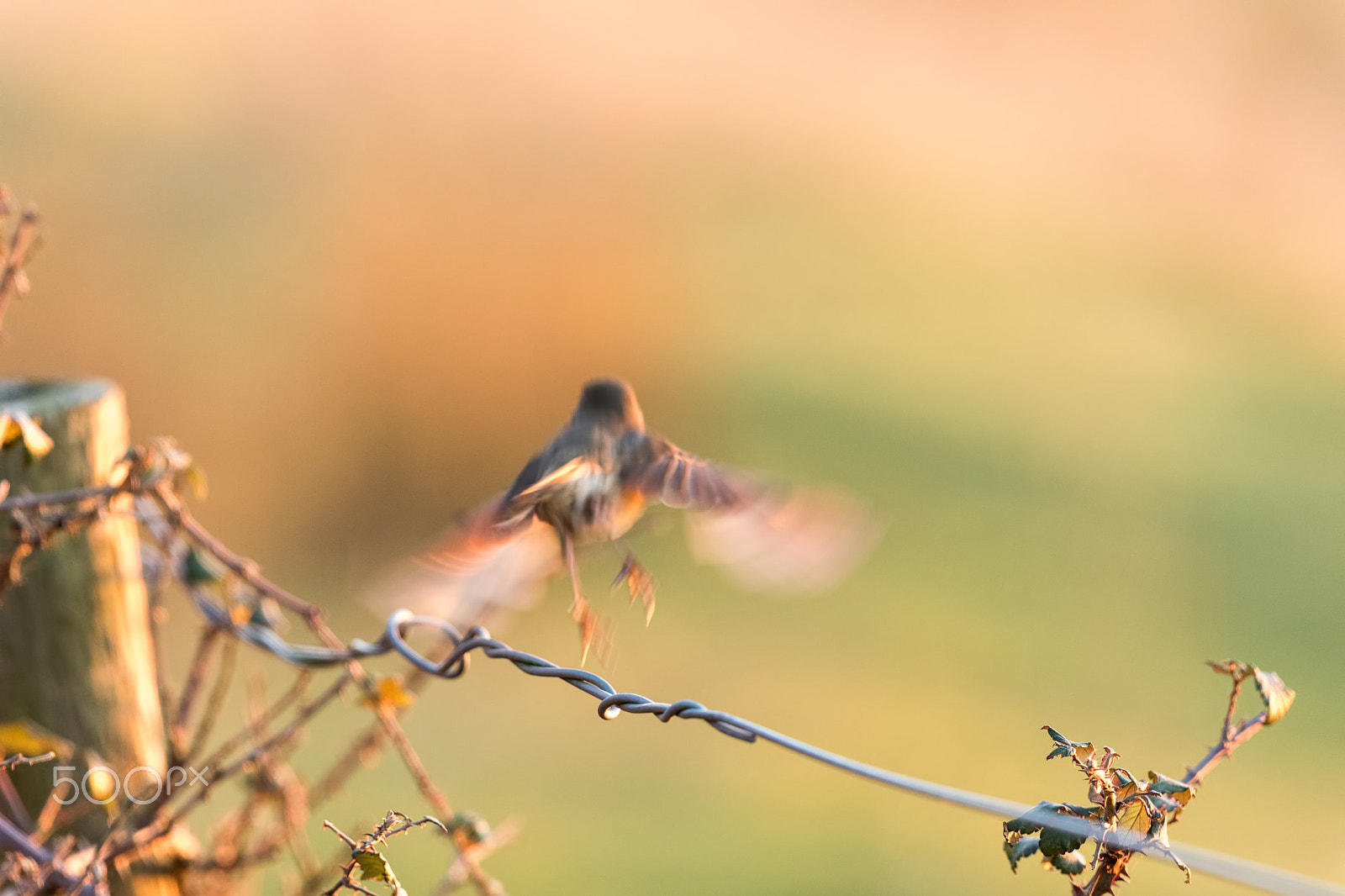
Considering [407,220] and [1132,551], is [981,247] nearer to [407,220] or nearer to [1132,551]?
[1132,551]

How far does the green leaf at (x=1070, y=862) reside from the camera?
91 centimetres

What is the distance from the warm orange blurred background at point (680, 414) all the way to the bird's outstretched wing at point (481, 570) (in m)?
2.83

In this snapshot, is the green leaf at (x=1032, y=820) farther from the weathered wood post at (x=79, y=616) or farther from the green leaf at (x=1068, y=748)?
the weathered wood post at (x=79, y=616)

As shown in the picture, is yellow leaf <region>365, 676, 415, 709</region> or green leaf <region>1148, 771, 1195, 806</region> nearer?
green leaf <region>1148, 771, 1195, 806</region>

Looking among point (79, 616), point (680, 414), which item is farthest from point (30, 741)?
point (680, 414)

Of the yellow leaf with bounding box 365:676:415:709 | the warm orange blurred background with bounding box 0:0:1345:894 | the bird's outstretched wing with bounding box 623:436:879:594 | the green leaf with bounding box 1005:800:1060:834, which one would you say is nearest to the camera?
the green leaf with bounding box 1005:800:1060:834

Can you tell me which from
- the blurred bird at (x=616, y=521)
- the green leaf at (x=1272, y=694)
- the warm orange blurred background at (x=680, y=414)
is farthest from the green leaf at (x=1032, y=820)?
the warm orange blurred background at (x=680, y=414)

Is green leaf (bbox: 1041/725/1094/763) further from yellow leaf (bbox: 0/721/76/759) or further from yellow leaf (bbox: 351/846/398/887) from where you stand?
yellow leaf (bbox: 0/721/76/759)

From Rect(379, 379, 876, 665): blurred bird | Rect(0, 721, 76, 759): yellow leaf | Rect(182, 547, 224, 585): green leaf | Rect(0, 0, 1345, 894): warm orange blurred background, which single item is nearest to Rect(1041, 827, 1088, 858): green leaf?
Rect(379, 379, 876, 665): blurred bird

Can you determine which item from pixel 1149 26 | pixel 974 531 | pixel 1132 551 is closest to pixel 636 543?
pixel 974 531

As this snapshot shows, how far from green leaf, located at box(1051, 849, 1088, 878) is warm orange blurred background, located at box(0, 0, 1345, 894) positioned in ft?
12.7

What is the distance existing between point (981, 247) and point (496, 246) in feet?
17.3

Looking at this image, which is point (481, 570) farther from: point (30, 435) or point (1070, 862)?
point (1070, 862)

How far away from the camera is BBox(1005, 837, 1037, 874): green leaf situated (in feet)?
3.00
